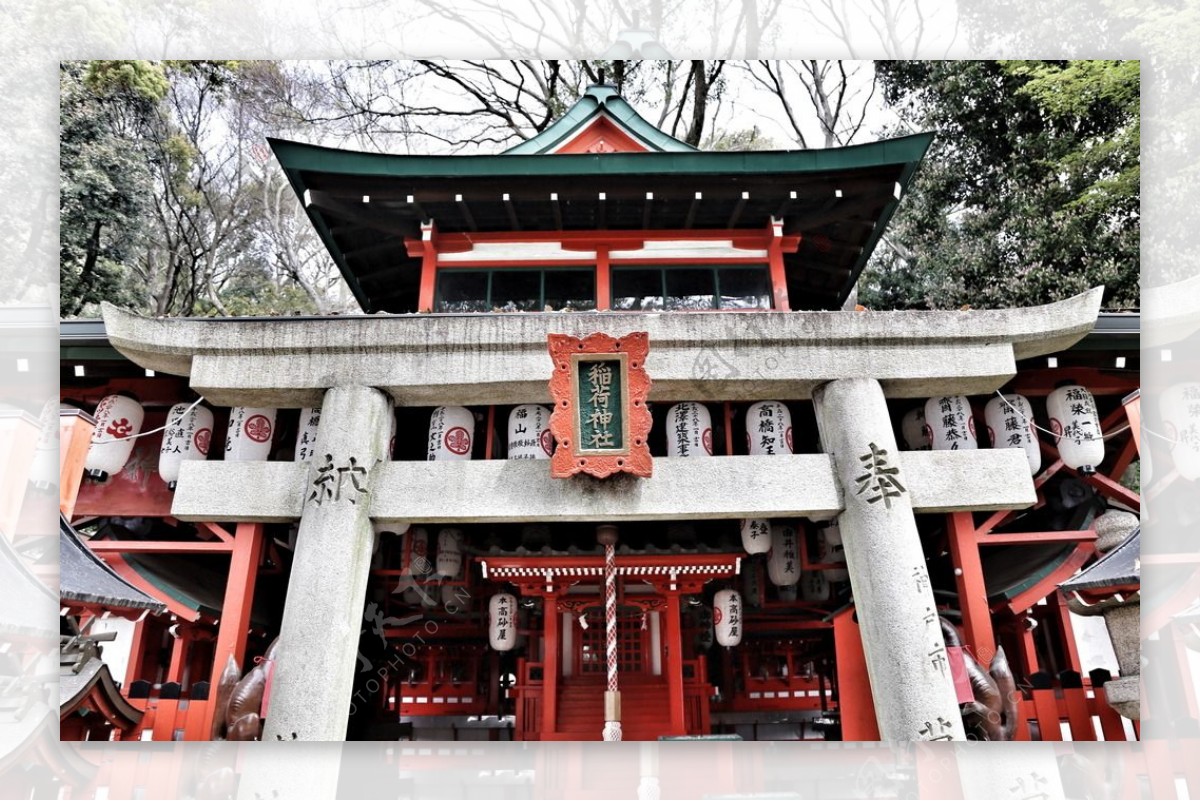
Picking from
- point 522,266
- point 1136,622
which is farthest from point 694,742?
point 522,266

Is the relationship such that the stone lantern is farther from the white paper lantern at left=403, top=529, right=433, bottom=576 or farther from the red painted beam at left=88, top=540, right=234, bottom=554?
the red painted beam at left=88, top=540, right=234, bottom=554

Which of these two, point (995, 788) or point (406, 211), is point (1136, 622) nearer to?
point (995, 788)

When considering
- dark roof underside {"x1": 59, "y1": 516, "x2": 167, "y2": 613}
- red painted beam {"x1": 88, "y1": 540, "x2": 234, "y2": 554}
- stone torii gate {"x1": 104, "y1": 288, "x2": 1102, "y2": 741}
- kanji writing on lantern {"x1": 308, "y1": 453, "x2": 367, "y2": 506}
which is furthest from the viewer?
red painted beam {"x1": 88, "y1": 540, "x2": 234, "y2": 554}

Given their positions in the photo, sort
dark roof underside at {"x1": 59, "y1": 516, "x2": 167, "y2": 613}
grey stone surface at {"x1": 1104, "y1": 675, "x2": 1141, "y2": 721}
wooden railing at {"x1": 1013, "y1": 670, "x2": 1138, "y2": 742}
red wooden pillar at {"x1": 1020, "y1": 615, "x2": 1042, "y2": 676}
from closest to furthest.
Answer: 1. dark roof underside at {"x1": 59, "y1": 516, "x2": 167, "y2": 613}
2. grey stone surface at {"x1": 1104, "y1": 675, "x2": 1141, "y2": 721}
3. wooden railing at {"x1": 1013, "y1": 670, "x2": 1138, "y2": 742}
4. red wooden pillar at {"x1": 1020, "y1": 615, "x2": 1042, "y2": 676}

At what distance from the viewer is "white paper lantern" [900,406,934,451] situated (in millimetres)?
7484

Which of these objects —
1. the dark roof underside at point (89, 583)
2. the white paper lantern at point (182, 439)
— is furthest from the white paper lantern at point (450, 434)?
the dark roof underside at point (89, 583)

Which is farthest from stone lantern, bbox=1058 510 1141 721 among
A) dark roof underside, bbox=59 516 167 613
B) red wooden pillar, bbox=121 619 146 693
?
red wooden pillar, bbox=121 619 146 693

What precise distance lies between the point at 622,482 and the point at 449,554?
2.58 meters

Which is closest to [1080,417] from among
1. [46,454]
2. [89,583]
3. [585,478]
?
[585,478]

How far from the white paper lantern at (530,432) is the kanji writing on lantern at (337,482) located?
1.40m

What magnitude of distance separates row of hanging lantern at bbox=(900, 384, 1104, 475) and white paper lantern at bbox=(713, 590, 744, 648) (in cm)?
265

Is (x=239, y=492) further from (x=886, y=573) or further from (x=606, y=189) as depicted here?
(x=886, y=573)

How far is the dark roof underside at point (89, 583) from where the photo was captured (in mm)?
4336

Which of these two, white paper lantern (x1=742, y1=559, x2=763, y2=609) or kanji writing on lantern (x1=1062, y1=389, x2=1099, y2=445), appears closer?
kanji writing on lantern (x1=1062, y1=389, x2=1099, y2=445)
